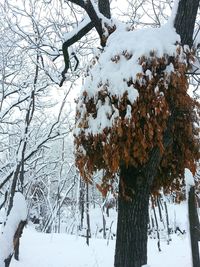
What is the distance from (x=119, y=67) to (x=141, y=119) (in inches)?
22.8

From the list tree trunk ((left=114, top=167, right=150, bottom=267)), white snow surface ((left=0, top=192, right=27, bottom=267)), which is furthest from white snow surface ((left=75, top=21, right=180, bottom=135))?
white snow surface ((left=0, top=192, right=27, bottom=267))

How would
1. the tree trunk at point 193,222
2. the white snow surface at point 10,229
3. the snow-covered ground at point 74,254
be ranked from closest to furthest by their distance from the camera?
the white snow surface at point 10,229
the tree trunk at point 193,222
the snow-covered ground at point 74,254

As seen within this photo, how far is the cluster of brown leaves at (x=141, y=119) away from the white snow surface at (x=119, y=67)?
0.13 feet

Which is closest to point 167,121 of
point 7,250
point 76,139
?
point 76,139

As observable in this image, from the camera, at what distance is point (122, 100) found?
3789mm

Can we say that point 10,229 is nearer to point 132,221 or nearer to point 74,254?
point 132,221

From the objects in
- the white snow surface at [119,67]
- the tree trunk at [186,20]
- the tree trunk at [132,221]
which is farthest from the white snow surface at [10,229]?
the tree trunk at [186,20]

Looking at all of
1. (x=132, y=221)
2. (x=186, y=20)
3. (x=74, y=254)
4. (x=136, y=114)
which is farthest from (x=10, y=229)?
(x=74, y=254)

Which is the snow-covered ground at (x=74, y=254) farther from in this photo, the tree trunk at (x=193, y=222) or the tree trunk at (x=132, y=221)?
the tree trunk at (x=193, y=222)

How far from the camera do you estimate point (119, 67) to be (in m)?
4.01

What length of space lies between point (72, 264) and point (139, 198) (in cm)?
524

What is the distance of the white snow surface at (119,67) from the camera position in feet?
12.6

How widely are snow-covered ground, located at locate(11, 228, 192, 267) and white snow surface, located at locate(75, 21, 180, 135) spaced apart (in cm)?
493

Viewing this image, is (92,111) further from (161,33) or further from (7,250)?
(7,250)
